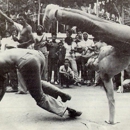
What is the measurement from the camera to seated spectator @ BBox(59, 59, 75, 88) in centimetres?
802

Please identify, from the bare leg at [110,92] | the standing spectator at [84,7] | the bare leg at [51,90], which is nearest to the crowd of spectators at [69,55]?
the standing spectator at [84,7]

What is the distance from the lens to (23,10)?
267 inches

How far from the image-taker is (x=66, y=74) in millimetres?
8062

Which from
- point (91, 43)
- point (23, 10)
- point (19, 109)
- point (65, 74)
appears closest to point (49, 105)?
point (19, 109)

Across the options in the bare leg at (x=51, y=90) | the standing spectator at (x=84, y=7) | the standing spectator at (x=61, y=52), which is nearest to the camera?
the bare leg at (x=51, y=90)

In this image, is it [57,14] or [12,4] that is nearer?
[57,14]

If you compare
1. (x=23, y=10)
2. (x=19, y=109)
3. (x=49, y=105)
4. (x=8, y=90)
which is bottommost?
(x=8, y=90)

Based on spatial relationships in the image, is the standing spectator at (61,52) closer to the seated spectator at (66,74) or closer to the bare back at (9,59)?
the seated spectator at (66,74)

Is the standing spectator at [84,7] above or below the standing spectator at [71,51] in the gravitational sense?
above

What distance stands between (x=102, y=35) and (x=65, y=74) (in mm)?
5045

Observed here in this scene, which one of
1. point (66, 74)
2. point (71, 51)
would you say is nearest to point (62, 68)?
point (66, 74)

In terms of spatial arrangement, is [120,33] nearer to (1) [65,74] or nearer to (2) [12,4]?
(2) [12,4]

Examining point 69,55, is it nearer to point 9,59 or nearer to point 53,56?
point 53,56

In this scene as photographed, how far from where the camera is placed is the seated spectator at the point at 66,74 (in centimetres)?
802
